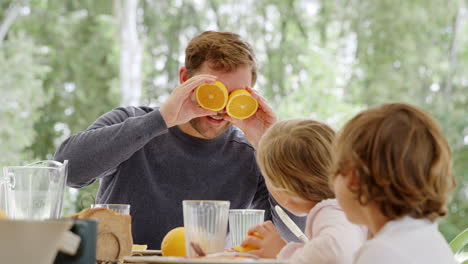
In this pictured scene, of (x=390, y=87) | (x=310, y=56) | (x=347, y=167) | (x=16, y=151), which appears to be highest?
(x=347, y=167)

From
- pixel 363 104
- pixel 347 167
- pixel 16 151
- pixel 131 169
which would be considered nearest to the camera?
pixel 347 167

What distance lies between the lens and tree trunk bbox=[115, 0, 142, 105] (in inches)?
344

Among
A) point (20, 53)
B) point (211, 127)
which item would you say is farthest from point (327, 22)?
point (211, 127)

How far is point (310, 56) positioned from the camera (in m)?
8.27

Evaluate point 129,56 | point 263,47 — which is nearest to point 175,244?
point 129,56

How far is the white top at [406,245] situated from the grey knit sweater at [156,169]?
88 centimetres

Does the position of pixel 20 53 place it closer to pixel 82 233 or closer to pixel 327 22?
pixel 327 22

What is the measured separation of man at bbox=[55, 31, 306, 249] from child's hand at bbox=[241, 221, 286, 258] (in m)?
0.67

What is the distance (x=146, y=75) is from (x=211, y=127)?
749 centimetres

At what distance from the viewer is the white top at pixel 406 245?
0.96m

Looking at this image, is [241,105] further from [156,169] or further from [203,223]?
[203,223]

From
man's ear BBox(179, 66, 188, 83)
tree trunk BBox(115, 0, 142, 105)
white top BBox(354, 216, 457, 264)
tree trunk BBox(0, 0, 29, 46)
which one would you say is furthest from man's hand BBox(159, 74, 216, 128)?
tree trunk BBox(0, 0, 29, 46)

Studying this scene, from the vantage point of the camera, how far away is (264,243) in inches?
50.6

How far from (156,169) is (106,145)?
11.5 inches
